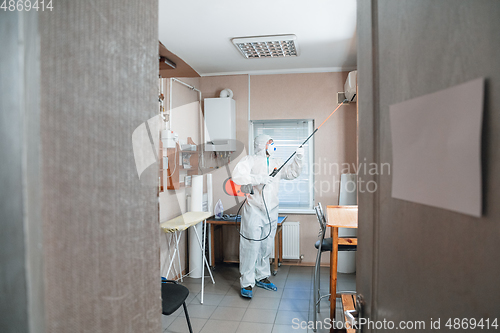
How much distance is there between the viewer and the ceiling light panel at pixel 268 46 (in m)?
3.24

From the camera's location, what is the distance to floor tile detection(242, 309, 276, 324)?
2875 millimetres

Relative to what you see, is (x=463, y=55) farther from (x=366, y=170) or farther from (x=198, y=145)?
(x=198, y=145)

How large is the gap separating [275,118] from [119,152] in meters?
3.91

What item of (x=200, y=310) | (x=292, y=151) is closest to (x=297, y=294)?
(x=200, y=310)

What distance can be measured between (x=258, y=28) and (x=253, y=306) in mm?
2665

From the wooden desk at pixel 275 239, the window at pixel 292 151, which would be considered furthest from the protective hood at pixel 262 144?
the wooden desk at pixel 275 239

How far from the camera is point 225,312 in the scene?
3.04m

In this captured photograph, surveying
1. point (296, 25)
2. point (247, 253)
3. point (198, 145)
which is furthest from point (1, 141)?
point (198, 145)

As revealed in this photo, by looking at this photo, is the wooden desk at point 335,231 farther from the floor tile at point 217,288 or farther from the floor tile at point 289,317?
the floor tile at point 217,288

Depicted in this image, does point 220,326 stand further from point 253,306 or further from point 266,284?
point 266,284

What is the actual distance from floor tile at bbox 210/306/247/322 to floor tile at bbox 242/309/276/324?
5 cm

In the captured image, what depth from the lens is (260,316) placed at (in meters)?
2.95

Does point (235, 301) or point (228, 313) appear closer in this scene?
point (228, 313)

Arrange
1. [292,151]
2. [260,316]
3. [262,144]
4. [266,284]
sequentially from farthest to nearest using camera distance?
[292,151] → [262,144] → [266,284] → [260,316]
